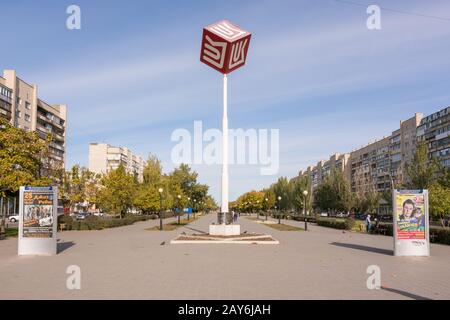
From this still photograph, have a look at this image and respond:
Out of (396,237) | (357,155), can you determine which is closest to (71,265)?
(396,237)

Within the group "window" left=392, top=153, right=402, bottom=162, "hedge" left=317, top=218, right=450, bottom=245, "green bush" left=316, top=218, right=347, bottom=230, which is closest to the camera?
"hedge" left=317, top=218, right=450, bottom=245

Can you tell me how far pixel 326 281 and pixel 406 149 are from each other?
93512 mm

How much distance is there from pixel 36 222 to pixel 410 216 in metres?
14.4

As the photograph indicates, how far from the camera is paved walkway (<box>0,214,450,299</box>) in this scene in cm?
902

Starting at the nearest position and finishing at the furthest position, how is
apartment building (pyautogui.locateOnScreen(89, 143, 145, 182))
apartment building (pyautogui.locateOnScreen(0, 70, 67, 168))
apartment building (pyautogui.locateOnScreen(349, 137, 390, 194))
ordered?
apartment building (pyautogui.locateOnScreen(0, 70, 67, 168))
apartment building (pyautogui.locateOnScreen(349, 137, 390, 194))
apartment building (pyautogui.locateOnScreen(89, 143, 145, 182))

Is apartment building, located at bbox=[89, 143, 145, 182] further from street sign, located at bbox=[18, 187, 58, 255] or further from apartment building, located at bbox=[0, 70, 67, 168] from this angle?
street sign, located at bbox=[18, 187, 58, 255]

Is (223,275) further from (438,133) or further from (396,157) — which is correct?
(396,157)

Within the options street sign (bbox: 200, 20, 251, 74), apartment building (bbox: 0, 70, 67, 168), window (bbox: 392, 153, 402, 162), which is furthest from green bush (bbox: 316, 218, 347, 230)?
window (bbox: 392, 153, 402, 162)

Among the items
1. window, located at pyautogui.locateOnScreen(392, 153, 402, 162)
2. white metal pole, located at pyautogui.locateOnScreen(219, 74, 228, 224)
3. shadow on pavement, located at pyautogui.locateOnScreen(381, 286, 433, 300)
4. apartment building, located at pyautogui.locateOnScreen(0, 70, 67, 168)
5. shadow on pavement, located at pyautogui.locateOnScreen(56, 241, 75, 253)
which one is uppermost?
apartment building, located at pyautogui.locateOnScreen(0, 70, 67, 168)

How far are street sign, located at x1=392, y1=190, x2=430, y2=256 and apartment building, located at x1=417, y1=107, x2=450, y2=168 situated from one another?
6463cm

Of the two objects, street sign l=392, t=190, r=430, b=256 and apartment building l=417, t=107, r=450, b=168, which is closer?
street sign l=392, t=190, r=430, b=256

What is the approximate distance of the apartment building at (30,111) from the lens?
6445cm

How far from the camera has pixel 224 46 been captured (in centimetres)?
2548

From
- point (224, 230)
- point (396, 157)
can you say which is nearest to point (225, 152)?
point (224, 230)
